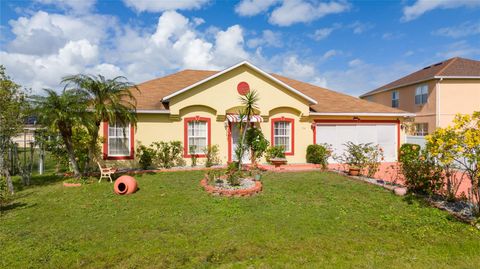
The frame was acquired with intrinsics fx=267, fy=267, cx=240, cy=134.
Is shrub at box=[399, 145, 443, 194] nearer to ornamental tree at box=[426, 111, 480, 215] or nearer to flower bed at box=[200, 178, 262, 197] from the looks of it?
ornamental tree at box=[426, 111, 480, 215]

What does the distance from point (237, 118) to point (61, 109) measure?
9264 mm

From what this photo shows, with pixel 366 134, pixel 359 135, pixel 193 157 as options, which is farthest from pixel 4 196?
pixel 366 134

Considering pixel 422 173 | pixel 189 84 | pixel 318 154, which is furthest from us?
pixel 189 84

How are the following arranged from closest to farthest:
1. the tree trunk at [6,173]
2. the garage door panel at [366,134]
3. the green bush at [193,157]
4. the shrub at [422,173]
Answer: the shrub at [422,173] → the tree trunk at [6,173] → the green bush at [193,157] → the garage door panel at [366,134]

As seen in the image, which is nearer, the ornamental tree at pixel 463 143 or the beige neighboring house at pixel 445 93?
the ornamental tree at pixel 463 143

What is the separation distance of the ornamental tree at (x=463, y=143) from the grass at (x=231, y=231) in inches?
59.9

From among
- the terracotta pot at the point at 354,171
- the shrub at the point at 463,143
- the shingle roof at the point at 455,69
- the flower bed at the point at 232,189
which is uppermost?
the shingle roof at the point at 455,69

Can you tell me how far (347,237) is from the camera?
21.5ft

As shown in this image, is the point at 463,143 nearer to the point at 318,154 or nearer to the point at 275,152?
the point at 318,154

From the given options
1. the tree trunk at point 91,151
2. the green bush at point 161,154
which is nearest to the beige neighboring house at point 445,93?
the green bush at point 161,154

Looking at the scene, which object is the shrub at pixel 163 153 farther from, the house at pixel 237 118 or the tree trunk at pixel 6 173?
the tree trunk at pixel 6 173

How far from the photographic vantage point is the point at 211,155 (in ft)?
55.9

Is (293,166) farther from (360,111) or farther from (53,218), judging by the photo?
(53,218)

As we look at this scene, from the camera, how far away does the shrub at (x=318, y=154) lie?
1706cm
